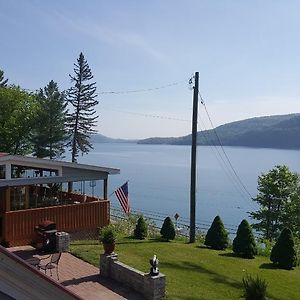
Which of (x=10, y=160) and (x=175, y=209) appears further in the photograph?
(x=175, y=209)

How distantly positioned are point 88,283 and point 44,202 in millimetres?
5559

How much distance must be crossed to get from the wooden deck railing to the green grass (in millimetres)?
975

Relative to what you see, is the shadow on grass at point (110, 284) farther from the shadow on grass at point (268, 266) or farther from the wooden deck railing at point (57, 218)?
the shadow on grass at point (268, 266)

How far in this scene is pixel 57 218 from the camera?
15.6 meters

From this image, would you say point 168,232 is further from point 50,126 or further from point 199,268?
point 50,126

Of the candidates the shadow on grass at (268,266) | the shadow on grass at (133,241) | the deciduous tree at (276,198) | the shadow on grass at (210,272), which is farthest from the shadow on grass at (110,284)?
the deciduous tree at (276,198)

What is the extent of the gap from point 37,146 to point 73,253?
1201 inches

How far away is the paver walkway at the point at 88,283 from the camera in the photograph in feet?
33.7

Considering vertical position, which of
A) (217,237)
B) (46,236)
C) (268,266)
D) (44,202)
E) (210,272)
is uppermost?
(44,202)

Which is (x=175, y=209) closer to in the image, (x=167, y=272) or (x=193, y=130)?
(x=193, y=130)

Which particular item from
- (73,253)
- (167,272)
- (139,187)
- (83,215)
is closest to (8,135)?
(83,215)

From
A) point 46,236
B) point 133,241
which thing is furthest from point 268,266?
point 46,236

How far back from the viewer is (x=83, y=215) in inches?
647

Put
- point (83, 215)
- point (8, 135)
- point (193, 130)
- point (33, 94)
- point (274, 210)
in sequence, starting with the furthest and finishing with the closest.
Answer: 1. point (33, 94)
2. point (8, 135)
3. point (274, 210)
4. point (193, 130)
5. point (83, 215)
